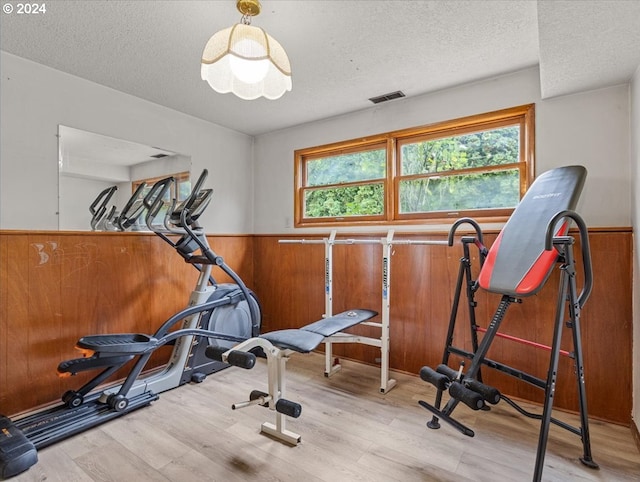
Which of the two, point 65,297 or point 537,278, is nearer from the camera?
Answer: point 537,278

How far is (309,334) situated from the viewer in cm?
218

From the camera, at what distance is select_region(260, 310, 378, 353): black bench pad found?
78.2 inches

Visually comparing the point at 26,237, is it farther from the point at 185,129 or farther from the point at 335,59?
the point at 335,59

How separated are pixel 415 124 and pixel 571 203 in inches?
59.4

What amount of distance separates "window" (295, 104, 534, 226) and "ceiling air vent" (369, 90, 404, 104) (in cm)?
31

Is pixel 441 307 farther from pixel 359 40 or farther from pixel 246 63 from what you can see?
pixel 246 63

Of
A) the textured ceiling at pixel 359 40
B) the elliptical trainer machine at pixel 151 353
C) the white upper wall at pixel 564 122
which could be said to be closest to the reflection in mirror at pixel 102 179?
the elliptical trainer machine at pixel 151 353

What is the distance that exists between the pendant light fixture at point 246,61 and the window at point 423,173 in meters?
1.64

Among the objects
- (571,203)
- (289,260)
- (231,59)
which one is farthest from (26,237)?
(571,203)

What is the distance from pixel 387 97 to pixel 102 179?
258 cm

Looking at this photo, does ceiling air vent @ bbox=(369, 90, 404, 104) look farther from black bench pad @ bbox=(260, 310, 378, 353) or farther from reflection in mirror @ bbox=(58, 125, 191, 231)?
reflection in mirror @ bbox=(58, 125, 191, 231)

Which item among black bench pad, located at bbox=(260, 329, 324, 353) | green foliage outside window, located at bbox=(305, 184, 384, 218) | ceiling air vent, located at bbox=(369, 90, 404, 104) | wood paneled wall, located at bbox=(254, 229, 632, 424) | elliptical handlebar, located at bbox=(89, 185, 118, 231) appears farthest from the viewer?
green foliage outside window, located at bbox=(305, 184, 384, 218)

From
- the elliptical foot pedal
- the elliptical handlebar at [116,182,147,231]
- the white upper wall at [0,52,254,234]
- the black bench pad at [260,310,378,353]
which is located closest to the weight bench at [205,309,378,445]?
the black bench pad at [260,310,378,353]

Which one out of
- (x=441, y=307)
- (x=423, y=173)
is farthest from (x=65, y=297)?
(x=423, y=173)
